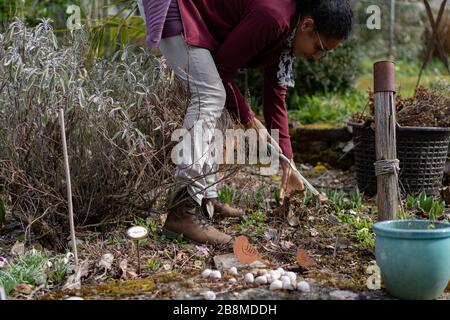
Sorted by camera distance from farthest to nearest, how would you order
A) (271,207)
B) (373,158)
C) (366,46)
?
1. (366,46)
2. (373,158)
3. (271,207)

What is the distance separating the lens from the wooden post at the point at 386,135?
2846 millimetres

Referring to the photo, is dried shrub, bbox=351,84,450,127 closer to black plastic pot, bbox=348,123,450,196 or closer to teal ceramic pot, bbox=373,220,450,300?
black plastic pot, bbox=348,123,450,196

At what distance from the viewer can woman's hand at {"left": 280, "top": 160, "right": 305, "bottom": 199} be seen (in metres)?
3.31

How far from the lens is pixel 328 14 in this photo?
2848mm

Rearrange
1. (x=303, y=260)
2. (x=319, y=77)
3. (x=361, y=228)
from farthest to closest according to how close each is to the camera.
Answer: (x=319, y=77) → (x=361, y=228) → (x=303, y=260)

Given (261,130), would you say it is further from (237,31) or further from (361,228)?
(361,228)

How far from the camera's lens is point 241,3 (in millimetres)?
2887

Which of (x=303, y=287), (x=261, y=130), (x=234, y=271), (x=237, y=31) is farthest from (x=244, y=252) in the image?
(x=237, y=31)

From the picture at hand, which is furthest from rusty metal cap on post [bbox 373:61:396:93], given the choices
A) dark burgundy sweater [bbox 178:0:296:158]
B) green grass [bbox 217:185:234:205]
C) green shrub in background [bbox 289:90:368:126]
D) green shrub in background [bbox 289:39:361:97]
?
green shrub in background [bbox 289:39:361:97]

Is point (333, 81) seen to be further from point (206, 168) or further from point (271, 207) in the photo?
point (206, 168)

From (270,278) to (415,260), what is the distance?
527 millimetres

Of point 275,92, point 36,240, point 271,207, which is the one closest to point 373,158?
point 271,207

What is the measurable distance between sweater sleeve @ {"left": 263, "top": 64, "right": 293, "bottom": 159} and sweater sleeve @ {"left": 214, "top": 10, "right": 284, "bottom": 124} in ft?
1.20

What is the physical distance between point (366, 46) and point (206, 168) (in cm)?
614
